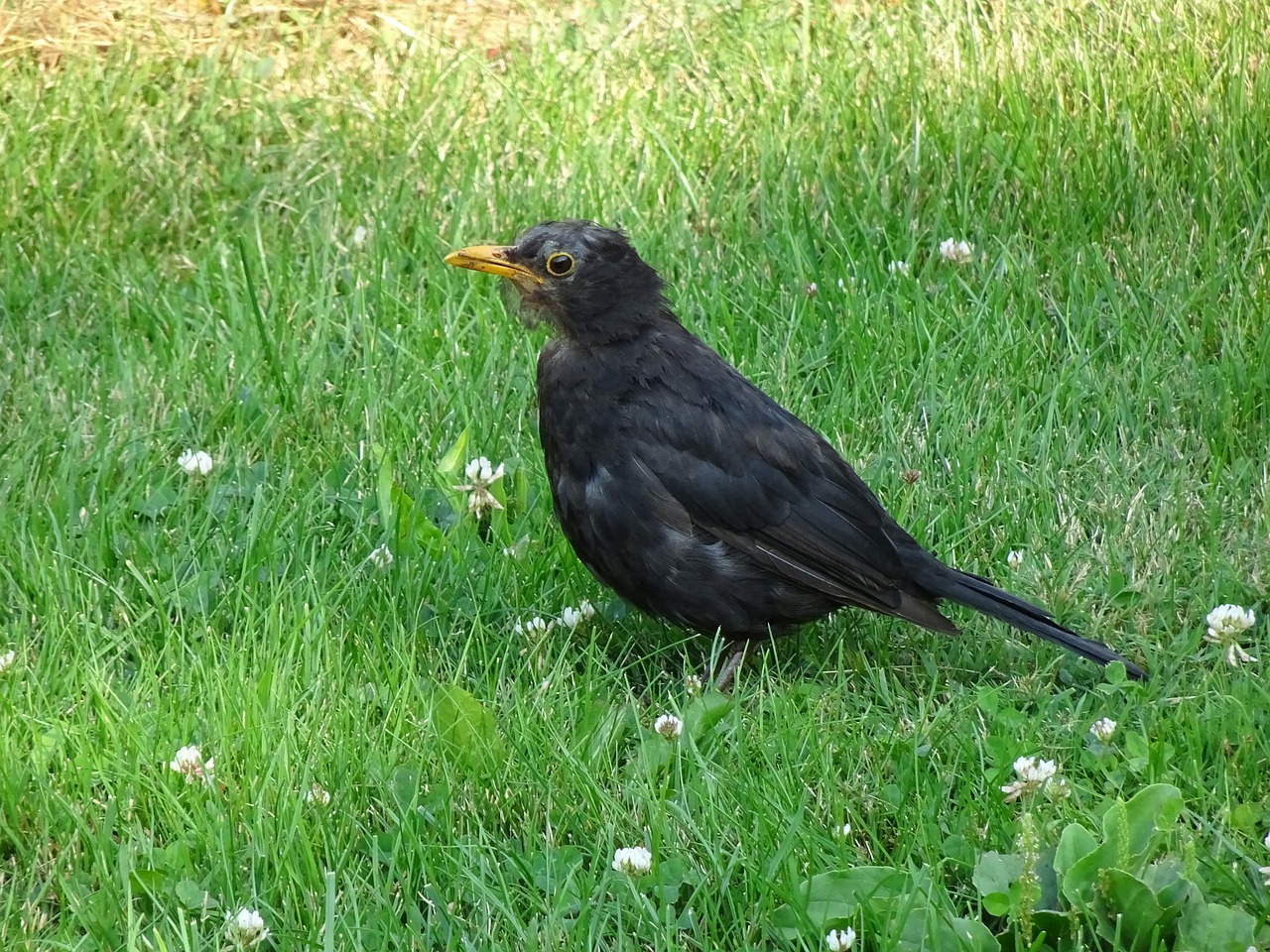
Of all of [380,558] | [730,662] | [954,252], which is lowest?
[730,662]

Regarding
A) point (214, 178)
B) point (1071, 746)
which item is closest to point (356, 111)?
point (214, 178)

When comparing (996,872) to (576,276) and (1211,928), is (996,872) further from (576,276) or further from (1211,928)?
(576,276)

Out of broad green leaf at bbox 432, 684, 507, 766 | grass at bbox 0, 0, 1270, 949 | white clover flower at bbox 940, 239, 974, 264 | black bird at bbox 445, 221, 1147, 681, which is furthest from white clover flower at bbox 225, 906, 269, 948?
white clover flower at bbox 940, 239, 974, 264

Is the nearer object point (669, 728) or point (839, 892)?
point (839, 892)

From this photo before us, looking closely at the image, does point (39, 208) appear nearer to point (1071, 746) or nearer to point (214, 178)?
point (214, 178)

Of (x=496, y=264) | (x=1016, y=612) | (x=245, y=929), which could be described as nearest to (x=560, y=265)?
(x=496, y=264)

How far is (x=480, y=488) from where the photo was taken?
14.4ft

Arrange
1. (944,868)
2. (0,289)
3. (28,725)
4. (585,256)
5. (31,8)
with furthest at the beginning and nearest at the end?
(31,8)
(0,289)
(585,256)
(28,725)
(944,868)

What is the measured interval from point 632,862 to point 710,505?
3.97ft

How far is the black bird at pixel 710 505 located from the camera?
3924 mm

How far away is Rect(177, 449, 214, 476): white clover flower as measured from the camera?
4.48 metres

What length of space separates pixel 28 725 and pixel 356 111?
3515mm

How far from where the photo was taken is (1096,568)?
4.29m

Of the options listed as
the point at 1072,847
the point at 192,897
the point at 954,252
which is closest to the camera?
the point at 1072,847
